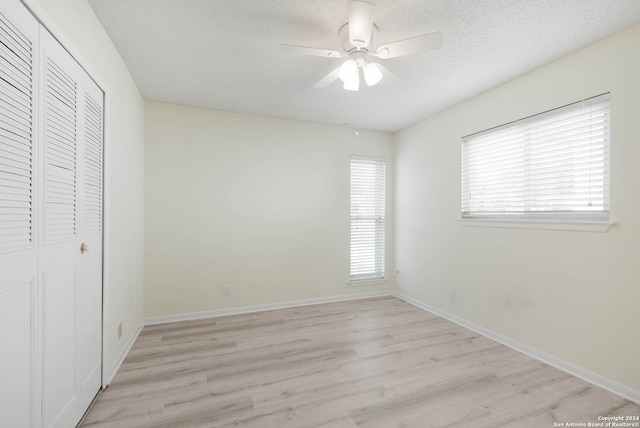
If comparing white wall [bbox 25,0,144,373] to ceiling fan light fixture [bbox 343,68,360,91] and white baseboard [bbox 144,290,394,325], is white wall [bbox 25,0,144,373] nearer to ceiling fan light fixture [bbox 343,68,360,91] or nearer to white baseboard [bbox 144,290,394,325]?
white baseboard [bbox 144,290,394,325]

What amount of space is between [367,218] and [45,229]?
3.68 metres

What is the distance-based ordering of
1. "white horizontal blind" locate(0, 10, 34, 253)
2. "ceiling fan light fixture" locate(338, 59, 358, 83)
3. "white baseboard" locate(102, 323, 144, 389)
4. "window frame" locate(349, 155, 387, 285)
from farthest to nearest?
"window frame" locate(349, 155, 387, 285)
"white baseboard" locate(102, 323, 144, 389)
"ceiling fan light fixture" locate(338, 59, 358, 83)
"white horizontal blind" locate(0, 10, 34, 253)

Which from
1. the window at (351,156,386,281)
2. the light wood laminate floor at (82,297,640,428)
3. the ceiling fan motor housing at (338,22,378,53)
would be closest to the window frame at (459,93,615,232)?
the light wood laminate floor at (82,297,640,428)

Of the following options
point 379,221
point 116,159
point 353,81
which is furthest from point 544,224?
point 116,159

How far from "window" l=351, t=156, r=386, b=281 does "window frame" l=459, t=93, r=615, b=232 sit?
54.1 inches

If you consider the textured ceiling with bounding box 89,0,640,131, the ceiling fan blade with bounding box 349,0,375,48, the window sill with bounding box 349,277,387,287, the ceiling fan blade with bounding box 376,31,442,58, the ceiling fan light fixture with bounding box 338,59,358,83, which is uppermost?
the textured ceiling with bounding box 89,0,640,131

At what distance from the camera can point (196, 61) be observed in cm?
238

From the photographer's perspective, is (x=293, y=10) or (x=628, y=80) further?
(x=628, y=80)

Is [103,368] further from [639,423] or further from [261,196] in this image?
[639,423]

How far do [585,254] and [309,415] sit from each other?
8.07 feet

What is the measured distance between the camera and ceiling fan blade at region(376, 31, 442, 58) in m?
1.63

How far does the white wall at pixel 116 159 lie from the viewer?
1.57 meters

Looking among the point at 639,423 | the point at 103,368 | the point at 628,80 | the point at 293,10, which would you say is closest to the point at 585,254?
the point at 639,423

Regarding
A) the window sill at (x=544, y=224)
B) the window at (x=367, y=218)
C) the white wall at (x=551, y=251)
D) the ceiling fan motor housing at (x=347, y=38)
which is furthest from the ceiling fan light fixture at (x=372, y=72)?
the window at (x=367, y=218)
